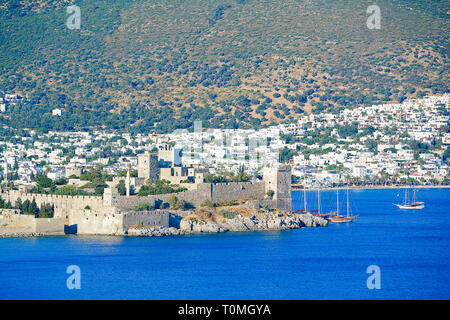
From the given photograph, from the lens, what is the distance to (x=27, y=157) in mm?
79062

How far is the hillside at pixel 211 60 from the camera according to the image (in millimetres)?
100375

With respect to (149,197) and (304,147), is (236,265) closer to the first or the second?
(149,197)

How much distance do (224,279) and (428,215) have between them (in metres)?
23.1

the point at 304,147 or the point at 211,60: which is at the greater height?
the point at 211,60

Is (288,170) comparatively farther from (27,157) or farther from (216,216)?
(27,157)

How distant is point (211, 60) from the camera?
110312 millimetres

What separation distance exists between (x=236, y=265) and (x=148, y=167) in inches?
400

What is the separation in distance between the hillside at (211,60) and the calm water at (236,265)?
5205cm

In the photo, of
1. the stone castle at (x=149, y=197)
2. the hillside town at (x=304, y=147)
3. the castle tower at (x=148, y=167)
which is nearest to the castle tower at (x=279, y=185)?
the stone castle at (x=149, y=197)

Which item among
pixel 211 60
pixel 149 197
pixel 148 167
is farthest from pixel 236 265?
pixel 211 60

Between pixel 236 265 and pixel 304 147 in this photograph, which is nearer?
pixel 236 265

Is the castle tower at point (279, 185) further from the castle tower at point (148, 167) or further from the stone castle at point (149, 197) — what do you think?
the castle tower at point (148, 167)
